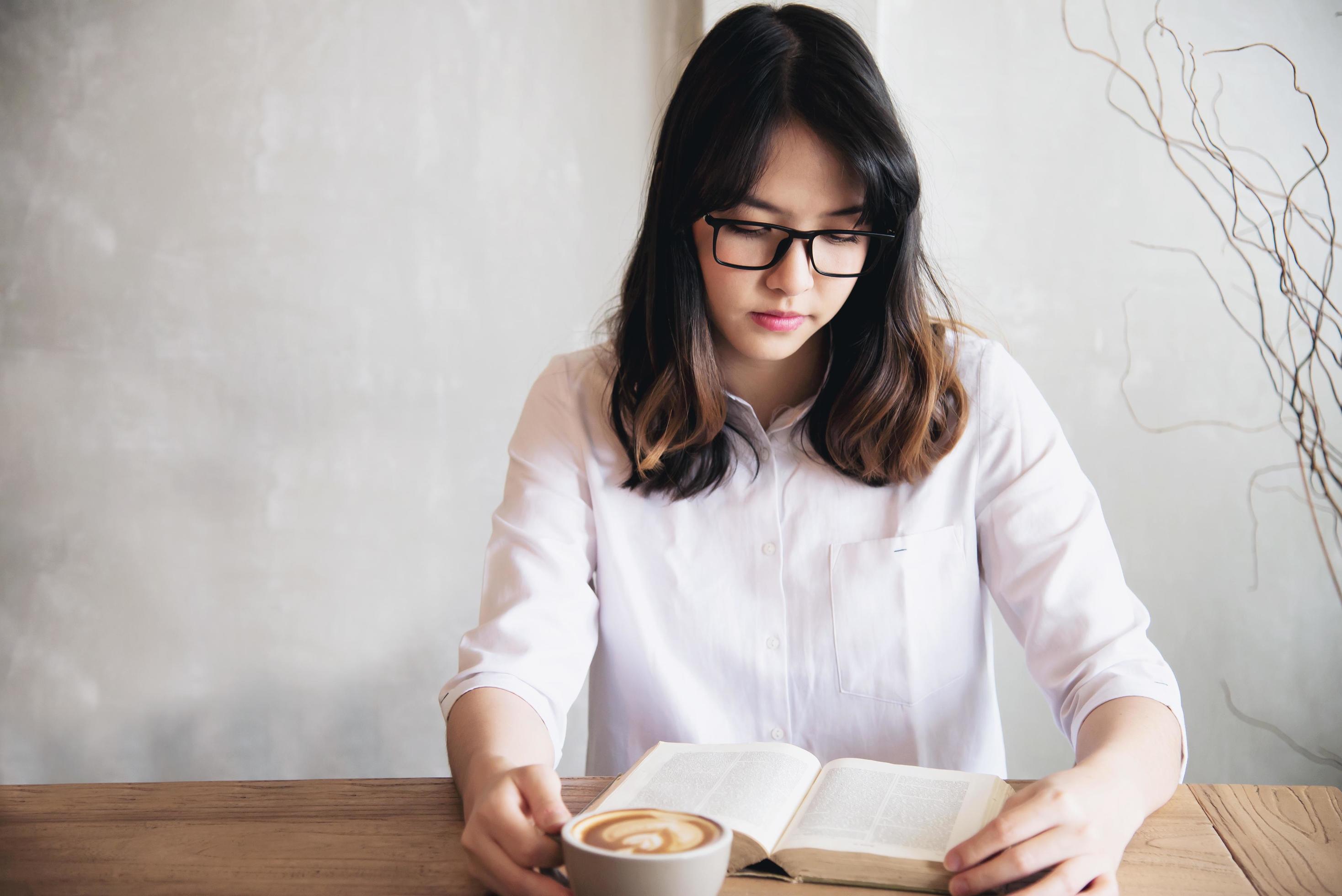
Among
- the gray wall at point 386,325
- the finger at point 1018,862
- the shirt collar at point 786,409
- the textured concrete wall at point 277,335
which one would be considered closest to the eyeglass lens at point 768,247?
the shirt collar at point 786,409

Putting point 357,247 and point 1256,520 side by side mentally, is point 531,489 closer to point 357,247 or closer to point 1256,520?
point 357,247

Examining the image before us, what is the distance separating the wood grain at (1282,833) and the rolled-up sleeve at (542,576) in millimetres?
649

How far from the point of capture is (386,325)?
2.06 m

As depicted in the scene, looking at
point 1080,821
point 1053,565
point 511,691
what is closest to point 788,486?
point 1053,565

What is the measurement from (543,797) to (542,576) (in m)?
0.45

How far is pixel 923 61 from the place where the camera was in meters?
1.99

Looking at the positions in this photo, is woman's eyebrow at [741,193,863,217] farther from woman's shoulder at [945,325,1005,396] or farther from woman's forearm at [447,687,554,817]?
woman's forearm at [447,687,554,817]

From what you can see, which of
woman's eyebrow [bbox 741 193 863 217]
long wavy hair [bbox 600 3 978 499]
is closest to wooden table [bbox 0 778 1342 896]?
long wavy hair [bbox 600 3 978 499]

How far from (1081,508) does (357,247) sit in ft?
5.06

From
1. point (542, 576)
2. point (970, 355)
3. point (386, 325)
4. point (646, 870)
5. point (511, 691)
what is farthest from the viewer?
point (386, 325)

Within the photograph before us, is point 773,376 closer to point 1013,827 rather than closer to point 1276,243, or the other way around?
point 1013,827

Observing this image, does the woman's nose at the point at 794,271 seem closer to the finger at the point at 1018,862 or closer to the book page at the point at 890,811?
the book page at the point at 890,811

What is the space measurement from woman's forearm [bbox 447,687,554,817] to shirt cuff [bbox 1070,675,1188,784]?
0.55 metres

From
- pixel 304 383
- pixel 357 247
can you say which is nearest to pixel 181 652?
pixel 304 383
